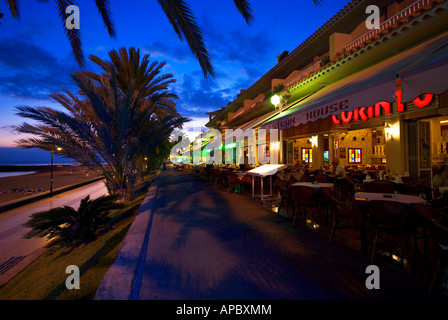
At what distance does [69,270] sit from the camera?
11.8 feet

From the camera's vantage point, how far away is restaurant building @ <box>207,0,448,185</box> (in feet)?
11.4

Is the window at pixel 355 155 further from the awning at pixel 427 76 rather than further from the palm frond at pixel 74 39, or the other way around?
the palm frond at pixel 74 39

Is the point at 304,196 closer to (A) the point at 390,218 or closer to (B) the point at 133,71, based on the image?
(A) the point at 390,218

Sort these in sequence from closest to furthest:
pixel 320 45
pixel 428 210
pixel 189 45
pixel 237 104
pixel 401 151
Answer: pixel 428 210 → pixel 189 45 → pixel 401 151 → pixel 320 45 → pixel 237 104

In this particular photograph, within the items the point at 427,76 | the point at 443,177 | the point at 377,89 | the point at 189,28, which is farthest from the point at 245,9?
the point at 443,177

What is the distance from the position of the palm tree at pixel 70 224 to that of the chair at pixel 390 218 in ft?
18.4

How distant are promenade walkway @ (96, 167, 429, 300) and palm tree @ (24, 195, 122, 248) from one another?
1.25 metres

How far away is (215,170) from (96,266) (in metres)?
9.81

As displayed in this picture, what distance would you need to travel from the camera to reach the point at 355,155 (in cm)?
1520

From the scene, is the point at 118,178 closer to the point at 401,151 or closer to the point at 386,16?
the point at 401,151

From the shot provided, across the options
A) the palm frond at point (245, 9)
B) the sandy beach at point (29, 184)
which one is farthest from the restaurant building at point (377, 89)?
the sandy beach at point (29, 184)

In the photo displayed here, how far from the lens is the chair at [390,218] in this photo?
3039 mm
